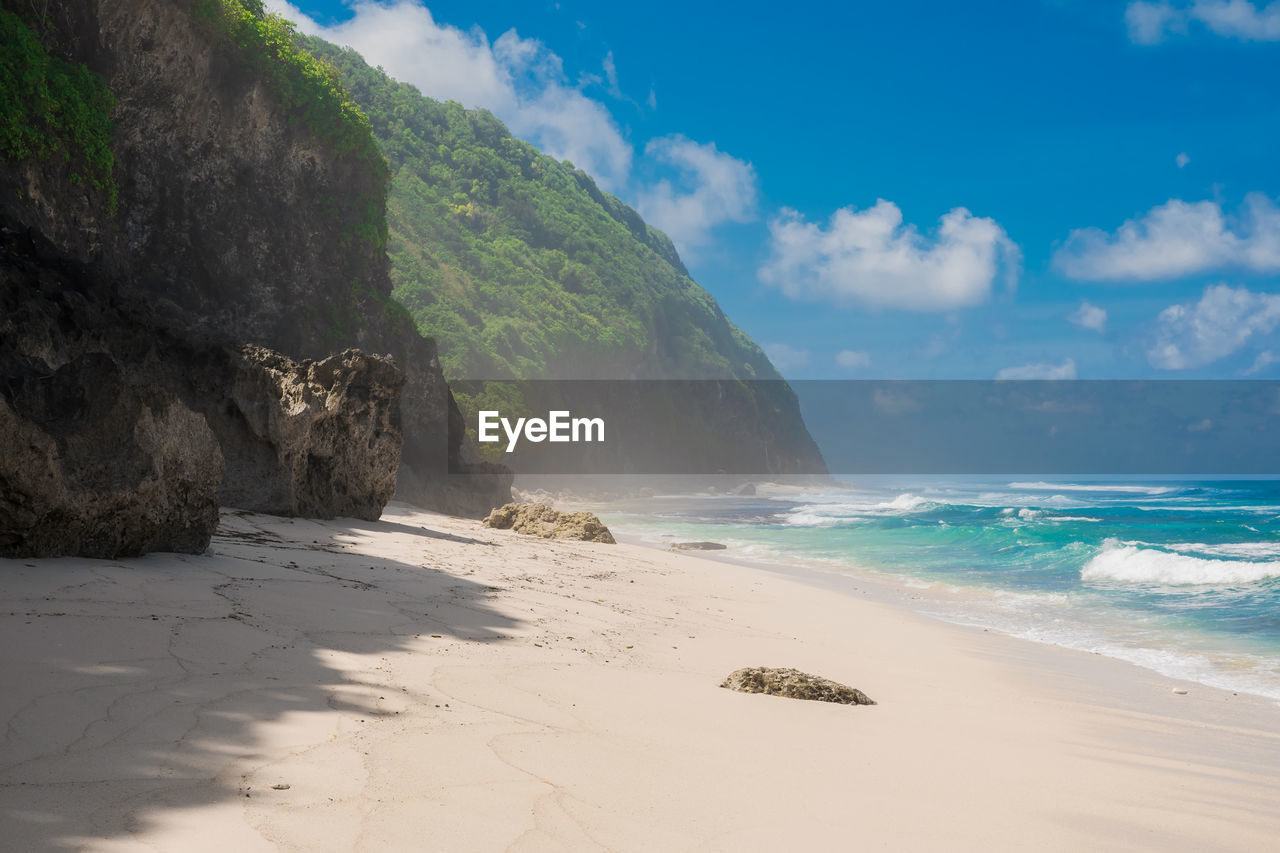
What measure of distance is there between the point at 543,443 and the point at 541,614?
50058 mm

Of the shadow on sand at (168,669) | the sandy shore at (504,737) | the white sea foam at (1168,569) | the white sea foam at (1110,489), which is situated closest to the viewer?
the shadow on sand at (168,669)

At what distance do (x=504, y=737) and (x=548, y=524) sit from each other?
536 inches

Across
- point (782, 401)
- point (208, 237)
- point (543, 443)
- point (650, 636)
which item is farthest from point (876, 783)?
point (782, 401)

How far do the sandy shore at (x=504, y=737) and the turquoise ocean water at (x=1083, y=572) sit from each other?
3044 mm

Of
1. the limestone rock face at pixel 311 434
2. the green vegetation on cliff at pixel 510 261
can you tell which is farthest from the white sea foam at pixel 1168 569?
the green vegetation on cliff at pixel 510 261

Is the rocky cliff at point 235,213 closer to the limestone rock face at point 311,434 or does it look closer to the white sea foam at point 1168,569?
the limestone rock face at point 311,434

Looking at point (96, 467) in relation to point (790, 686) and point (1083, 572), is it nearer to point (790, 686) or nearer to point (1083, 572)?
point (790, 686)

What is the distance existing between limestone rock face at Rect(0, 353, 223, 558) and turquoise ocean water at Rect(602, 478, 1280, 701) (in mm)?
9498

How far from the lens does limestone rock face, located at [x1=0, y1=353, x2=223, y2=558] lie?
5.38m

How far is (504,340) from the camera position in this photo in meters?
58.2

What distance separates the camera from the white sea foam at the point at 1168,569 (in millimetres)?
15750

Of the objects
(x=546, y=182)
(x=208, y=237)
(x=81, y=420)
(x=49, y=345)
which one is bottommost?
(x=81, y=420)

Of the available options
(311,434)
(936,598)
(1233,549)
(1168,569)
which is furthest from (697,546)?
(1233,549)

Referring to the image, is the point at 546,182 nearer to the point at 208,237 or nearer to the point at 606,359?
the point at 606,359
